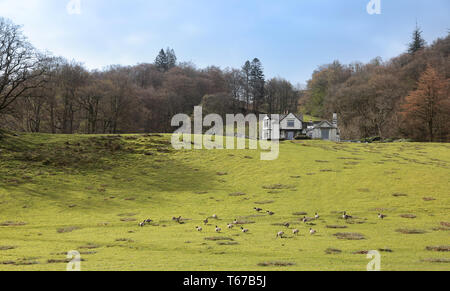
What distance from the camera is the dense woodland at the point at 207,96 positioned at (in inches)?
2118

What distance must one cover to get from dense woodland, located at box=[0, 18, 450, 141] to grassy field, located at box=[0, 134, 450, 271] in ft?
37.6

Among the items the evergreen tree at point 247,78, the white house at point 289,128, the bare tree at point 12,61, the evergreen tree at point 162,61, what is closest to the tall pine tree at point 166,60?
the evergreen tree at point 162,61

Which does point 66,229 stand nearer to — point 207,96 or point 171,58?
point 207,96

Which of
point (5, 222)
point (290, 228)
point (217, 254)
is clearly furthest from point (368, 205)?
point (5, 222)

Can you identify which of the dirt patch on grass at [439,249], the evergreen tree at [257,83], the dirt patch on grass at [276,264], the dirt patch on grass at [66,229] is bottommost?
the dirt patch on grass at [66,229]

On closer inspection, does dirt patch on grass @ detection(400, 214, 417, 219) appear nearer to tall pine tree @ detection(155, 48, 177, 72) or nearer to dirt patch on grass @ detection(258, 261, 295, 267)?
dirt patch on grass @ detection(258, 261, 295, 267)

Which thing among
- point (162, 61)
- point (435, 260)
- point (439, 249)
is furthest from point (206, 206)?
point (162, 61)

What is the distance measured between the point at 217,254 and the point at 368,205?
18249 millimetres

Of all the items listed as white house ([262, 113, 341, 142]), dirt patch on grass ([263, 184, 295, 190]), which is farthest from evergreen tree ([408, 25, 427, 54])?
dirt patch on grass ([263, 184, 295, 190])

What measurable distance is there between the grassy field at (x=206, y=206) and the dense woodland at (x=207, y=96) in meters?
11.5

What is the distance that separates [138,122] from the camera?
94812mm

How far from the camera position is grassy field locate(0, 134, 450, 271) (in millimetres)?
13328

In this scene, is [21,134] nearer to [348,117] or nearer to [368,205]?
[368,205]

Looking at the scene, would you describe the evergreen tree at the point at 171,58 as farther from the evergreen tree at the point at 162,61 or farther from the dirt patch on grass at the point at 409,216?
the dirt patch on grass at the point at 409,216
